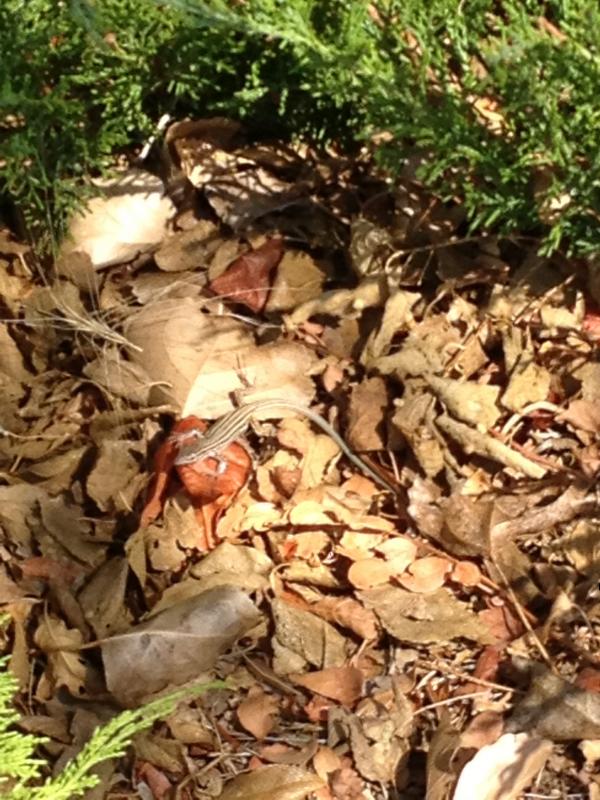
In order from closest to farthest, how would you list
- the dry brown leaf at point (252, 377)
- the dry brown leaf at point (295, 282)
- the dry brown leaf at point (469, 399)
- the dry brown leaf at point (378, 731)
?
the dry brown leaf at point (378, 731) → the dry brown leaf at point (469, 399) → the dry brown leaf at point (252, 377) → the dry brown leaf at point (295, 282)

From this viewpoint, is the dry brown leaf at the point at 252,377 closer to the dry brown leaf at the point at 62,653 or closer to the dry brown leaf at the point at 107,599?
the dry brown leaf at the point at 107,599

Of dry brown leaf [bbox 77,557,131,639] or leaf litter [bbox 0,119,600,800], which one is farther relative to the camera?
dry brown leaf [bbox 77,557,131,639]

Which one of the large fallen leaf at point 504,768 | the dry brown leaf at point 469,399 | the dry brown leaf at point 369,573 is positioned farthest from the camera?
the dry brown leaf at point 469,399

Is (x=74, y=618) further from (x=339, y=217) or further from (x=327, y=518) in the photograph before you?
(x=339, y=217)

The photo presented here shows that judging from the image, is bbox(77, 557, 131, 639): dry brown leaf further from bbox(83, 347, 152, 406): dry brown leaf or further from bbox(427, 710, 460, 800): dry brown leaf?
bbox(427, 710, 460, 800): dry brown leaf

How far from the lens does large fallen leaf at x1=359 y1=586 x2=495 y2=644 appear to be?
254cm

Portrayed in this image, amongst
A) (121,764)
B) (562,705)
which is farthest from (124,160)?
(562,705)

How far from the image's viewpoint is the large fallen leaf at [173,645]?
101 inches

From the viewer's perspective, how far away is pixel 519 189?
8.83 feet

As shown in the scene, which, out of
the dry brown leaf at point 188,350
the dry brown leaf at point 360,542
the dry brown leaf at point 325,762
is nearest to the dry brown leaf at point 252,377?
the dry brown leaf at point 188,350

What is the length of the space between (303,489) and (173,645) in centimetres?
49

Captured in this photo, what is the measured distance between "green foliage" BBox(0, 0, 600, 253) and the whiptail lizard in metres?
0.62

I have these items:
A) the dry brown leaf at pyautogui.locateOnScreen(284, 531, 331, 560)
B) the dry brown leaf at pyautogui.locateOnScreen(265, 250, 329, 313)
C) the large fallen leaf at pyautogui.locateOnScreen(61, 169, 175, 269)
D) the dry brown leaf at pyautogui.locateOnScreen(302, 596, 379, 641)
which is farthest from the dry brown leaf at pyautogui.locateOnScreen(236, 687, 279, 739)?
the large fallen leaf at pyautogui.locateOnScreen(61, 169, 175, 269)

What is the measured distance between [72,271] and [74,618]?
96cm
